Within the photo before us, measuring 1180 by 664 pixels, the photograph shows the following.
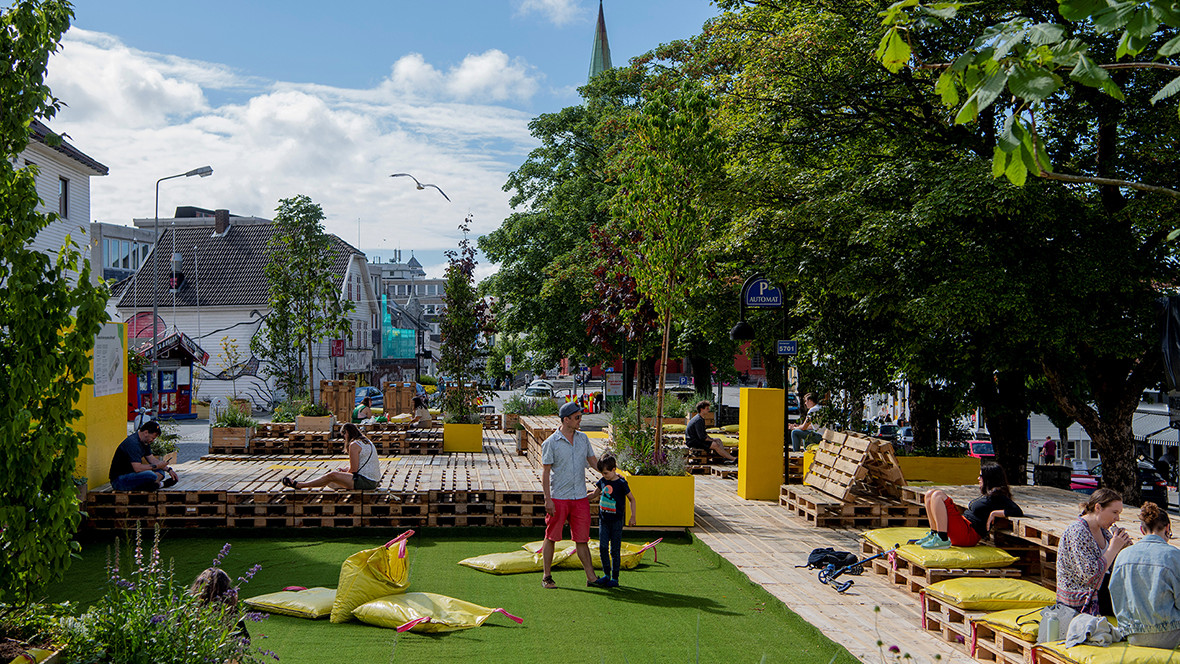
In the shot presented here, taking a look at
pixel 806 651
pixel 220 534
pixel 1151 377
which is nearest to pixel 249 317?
pixel 220 534

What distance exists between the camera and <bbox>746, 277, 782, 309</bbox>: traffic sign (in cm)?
1686

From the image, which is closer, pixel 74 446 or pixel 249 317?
pixel 74 446

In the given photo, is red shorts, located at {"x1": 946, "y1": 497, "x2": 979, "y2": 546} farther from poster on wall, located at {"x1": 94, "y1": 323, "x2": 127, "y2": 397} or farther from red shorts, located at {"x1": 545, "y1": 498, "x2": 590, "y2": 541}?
poster on wall, located at {"x1": 94, "y1": 323, "x2": 127, "y2": 397}

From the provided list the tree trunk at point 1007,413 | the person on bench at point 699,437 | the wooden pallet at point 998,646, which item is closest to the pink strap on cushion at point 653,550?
the wooden pallet at point 998,646

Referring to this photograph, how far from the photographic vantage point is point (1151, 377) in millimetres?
16188

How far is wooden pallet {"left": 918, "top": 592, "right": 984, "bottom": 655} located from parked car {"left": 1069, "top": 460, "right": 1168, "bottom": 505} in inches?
515

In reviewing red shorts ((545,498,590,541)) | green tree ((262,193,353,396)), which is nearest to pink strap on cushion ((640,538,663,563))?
red shorts ((545,498,590,541))

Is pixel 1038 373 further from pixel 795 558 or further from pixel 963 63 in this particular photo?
pixel 963 63

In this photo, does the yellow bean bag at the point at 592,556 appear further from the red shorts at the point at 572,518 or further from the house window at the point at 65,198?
the house window at the point at 65,198

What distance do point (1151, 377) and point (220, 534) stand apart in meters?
15.6

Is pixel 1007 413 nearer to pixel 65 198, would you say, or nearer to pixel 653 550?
pixel 653 550

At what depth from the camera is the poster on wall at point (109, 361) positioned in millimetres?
11945

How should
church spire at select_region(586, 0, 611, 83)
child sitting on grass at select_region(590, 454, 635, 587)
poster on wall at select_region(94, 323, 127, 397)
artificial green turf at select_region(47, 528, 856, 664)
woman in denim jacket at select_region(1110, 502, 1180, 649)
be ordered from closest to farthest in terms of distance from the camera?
woman in denim jacket at select_region(1110, 502, 1180, 649) < artificial green turf at select_region(47, 528, 856, 664) < child sitting on grass at select_region(590, 454, 635, 587) < poster on wall at select_region(94, 323, 127, 397) < church spire at select_region(586, 0, 611, 83)

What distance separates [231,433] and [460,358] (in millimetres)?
5328
